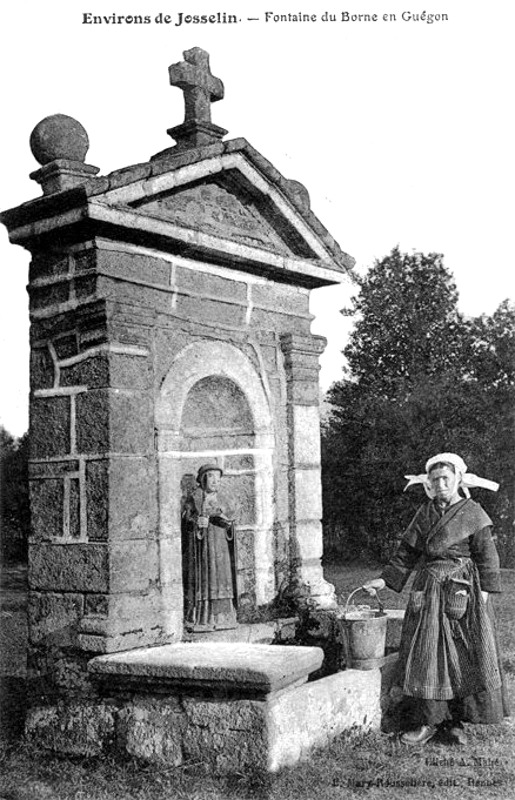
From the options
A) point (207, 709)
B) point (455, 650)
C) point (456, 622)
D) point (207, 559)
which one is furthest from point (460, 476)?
point (207, 709)

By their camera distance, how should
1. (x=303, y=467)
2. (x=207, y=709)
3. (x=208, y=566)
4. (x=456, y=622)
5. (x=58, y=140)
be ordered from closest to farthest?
1. (x=207, y=709)
2. (x=456, y=622)
3. (x=58, y=140)
4. (x=208, y=566)
5. (x=303, y=467)

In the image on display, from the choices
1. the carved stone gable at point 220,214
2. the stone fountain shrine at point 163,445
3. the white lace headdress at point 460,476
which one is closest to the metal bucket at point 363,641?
the stone fountain shrine at point 163,445

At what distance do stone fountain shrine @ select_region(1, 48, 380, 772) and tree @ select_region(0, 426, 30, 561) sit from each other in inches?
302

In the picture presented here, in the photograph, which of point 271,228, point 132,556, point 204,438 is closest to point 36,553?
point 132,556

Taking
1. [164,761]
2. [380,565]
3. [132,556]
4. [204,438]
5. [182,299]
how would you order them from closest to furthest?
[164,761] < [132,556] < [182,299] < [204,438] < [380,565]

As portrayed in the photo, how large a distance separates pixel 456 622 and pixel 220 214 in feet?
10.6

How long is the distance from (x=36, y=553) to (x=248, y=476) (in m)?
1.72

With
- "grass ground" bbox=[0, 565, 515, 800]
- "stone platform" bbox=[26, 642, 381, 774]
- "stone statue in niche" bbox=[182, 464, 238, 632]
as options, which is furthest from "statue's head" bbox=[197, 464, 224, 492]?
"grass ground" bbox=[0, 565, 515, 800]

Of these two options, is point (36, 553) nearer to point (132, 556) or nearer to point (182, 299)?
point (132, 556)

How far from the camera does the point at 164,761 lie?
477 cm

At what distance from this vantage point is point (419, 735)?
209 inches

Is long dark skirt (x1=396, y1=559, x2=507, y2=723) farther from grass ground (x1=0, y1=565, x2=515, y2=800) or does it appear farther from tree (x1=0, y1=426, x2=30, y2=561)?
tree (x1=0, y1=426, x2=30, y2=561)

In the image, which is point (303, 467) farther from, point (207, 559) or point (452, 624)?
point (452, 624)

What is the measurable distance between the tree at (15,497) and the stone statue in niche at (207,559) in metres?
7.73
